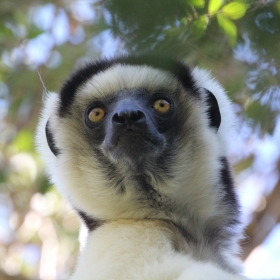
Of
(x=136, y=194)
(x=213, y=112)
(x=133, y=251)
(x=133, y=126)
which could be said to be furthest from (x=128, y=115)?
(x=133, y=251)

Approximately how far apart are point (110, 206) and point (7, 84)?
10.7ft

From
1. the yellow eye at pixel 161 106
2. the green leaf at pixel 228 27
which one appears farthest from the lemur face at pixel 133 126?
the green leaf at pixel 228 27

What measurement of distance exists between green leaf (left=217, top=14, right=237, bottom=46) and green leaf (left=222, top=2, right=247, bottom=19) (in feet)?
0.17

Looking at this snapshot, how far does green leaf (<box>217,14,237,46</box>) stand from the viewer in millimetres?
2939

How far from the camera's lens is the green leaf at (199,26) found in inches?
109

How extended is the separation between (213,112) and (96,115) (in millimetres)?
1021

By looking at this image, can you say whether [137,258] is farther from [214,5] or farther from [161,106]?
[214,5]

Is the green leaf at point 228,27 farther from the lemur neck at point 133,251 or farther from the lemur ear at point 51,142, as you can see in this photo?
the lemur ear at point 51,142

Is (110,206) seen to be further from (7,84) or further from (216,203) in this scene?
(7,84)

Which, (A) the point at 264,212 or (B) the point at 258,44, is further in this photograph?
(A) the point at 264,212

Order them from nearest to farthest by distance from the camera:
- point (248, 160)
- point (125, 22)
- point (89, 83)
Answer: point (125, 22) → point (89, 83) → point (248, 160)

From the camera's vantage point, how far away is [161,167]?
4.11m

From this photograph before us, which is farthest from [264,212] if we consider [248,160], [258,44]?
[258,44]

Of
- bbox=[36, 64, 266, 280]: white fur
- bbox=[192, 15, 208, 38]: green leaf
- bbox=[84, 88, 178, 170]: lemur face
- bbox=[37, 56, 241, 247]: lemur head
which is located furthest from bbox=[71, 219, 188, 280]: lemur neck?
bbox=[192, 15, 208, 38]: green leaf
